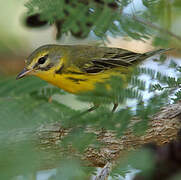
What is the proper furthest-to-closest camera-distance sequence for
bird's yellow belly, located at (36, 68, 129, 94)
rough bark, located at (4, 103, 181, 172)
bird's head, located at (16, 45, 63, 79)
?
bird's head, located at (16, 45, 63, 79) → bird's yellow belly, located at (36, 68, 129, 94) → rough bark, located at (4, 103, 181, 172)

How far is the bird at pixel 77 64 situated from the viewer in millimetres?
2660

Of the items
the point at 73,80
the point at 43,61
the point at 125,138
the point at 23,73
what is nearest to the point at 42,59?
the point at 43,61

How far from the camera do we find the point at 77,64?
283 centimetres

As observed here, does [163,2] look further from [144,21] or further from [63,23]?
[63,23]

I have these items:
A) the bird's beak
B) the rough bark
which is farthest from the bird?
the rough bark

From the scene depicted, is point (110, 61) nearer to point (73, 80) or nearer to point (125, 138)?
point (73, 80)

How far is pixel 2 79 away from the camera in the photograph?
2746mm

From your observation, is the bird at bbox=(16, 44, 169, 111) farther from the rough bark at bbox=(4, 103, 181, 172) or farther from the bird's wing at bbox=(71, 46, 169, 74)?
the rough bark at bbox=(4, 103, 181, 172)

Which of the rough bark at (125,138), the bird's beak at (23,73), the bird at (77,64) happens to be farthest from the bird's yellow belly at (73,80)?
the rough bark at (125,138)

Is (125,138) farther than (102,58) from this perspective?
No

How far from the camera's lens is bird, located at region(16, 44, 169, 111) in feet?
8.73

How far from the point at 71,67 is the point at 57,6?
0.57m

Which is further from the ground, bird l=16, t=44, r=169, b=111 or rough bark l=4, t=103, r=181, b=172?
bird l=16, t=44, r=169, b=111

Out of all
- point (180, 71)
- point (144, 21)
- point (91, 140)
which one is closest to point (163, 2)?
point (144, 21)
